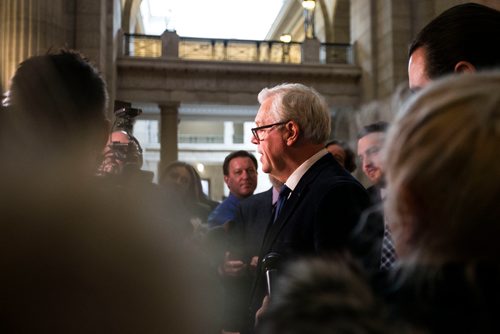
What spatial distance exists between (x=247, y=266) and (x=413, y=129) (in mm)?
2674

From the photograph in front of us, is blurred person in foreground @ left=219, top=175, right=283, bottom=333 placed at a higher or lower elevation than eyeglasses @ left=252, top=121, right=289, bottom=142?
lower

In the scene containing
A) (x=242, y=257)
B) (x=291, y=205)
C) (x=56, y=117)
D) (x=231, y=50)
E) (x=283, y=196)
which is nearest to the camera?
(x=56, y=117)

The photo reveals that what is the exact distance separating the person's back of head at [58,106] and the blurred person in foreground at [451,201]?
0.78 metres

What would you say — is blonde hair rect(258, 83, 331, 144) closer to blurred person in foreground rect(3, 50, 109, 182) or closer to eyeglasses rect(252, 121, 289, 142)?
eyeglasses rect(252, 121, 289, 142)

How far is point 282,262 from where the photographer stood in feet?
7.70

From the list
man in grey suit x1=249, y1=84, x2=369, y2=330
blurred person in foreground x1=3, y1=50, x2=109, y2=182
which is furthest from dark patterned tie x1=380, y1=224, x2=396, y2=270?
blurred person in foreground x1=3, y1=50, x2=109, y2=182

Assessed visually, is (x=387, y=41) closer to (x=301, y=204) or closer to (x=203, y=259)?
(x=301, y=204)

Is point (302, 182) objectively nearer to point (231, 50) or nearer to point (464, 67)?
point (464, 67)

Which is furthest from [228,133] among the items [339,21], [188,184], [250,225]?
[250,225]

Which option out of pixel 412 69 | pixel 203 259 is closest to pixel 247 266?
pixel 412 69

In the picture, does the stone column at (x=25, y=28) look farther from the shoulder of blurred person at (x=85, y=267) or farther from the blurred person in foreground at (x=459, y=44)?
the shoulder of blurred person at (x=85, y=267)

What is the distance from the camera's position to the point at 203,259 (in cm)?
139

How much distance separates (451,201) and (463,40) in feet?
3.61

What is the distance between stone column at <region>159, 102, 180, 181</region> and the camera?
18.7 metres
